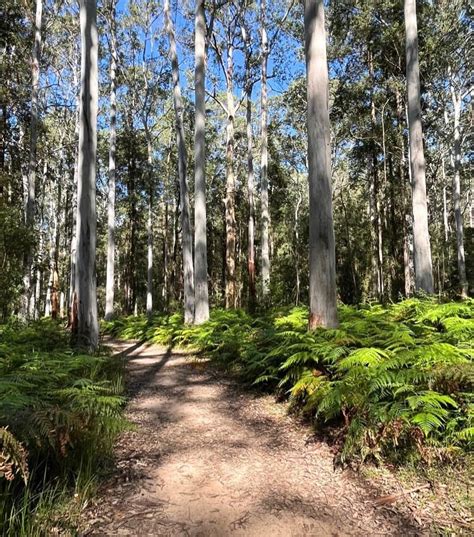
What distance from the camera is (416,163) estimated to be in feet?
31.4

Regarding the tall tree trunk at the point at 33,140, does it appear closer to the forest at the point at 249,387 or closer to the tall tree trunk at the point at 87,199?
the forest at the point at 249,387

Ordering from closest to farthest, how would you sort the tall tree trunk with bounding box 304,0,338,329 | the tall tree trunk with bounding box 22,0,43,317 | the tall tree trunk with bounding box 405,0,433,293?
the tall tree trunk with bounding box 304,0,338,329 → the tall tree trunk with bounding box 405,0,433,293 → the tall tree trunk with bounding box 22,0,43,317

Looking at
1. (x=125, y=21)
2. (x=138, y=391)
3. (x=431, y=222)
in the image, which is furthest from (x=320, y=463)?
(x=431, y=222)

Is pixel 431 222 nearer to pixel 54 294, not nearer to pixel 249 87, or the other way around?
pixel 249 87

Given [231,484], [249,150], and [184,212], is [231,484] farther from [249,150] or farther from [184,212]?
[249,150]

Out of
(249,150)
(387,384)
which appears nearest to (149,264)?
(249,150)

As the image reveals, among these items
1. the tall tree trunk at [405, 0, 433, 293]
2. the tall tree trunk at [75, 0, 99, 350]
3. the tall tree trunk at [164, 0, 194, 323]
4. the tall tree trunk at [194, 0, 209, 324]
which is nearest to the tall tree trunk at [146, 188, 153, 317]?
the tall tree trunk at [164, 0, 194, 323]

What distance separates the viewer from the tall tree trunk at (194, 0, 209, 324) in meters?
10.7

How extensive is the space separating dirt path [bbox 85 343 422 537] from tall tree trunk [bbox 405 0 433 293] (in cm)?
652

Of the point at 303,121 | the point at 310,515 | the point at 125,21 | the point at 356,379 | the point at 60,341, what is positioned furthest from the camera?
the point at 303,121

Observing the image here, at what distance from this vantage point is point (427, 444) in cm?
278

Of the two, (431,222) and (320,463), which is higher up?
(431,222)

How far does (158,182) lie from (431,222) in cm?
2402

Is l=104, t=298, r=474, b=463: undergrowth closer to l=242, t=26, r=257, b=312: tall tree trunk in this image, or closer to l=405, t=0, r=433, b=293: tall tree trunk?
l=405, t=0, r=433, b=293: tall tree trunk
